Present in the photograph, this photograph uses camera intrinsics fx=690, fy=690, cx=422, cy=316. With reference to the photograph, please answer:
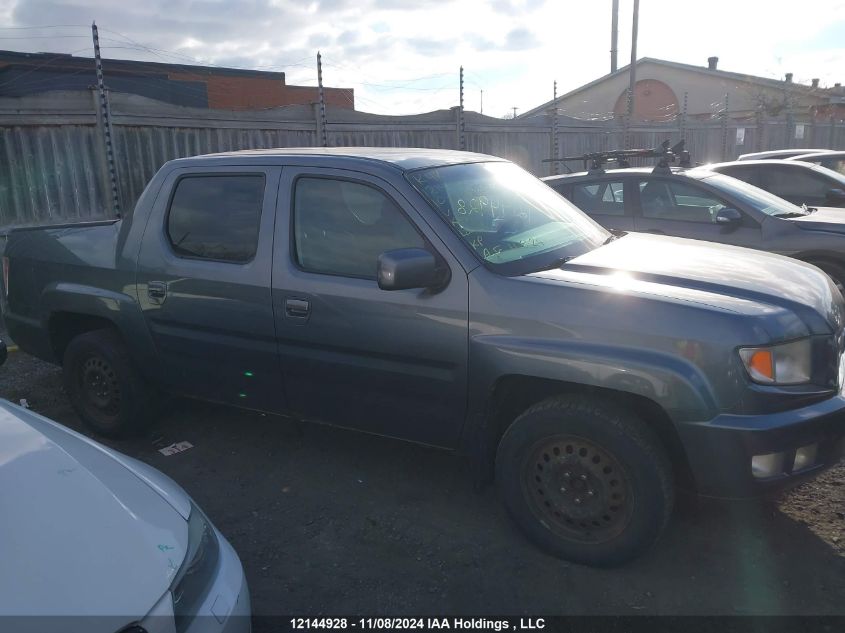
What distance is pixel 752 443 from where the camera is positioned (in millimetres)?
2727

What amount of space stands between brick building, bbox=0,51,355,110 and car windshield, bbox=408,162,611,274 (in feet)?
39.2

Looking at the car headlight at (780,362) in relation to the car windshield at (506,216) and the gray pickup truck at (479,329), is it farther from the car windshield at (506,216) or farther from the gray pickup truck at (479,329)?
the car windshield at (506,216)

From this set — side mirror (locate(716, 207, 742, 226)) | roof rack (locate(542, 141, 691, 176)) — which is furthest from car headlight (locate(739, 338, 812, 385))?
roof rack (locate(542, 141, 691, 176))

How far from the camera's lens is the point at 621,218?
23.1 ft

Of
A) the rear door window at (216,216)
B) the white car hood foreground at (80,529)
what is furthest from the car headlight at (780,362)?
the rear door window at (216,216)

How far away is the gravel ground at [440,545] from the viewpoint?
9.60ft

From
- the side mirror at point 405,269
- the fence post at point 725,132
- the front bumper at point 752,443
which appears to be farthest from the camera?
the fence post at point 725,132

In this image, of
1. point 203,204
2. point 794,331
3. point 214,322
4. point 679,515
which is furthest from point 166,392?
point 794,331

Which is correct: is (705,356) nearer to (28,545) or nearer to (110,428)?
(28,545)

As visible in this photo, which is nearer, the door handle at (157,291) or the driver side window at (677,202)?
the door handle at (157,291)

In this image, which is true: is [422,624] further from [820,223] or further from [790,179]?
[790,179]

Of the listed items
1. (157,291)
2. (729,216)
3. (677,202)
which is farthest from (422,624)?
(677,202)

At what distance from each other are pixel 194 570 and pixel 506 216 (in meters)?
2.36

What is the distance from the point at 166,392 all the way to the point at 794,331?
11.8 ft
